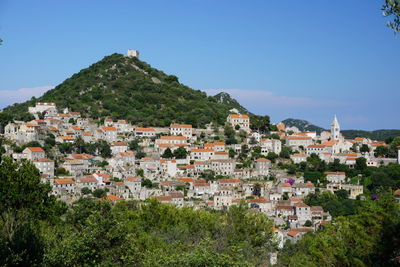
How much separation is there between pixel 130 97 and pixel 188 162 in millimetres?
29589

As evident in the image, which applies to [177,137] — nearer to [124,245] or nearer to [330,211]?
[330,211]

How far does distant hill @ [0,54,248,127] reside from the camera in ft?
249

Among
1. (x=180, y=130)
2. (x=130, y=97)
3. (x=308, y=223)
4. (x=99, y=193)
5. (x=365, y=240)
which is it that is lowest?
(x=308, y=223)

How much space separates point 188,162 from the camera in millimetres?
60500

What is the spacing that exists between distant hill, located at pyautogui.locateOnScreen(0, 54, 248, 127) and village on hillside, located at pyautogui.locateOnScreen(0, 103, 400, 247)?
3284mm

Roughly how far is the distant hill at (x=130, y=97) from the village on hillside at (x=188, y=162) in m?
3.28

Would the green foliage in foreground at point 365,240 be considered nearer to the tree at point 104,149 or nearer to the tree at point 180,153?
the tree at point 180,153

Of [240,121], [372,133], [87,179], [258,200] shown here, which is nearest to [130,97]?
[240,121]

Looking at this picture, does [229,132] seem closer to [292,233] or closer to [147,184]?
[147,184]

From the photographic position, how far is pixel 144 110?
79.9 metres

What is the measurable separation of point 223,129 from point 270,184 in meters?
20.3

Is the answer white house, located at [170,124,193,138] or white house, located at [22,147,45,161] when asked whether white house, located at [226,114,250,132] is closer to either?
white house, located at [170,124,193,138]

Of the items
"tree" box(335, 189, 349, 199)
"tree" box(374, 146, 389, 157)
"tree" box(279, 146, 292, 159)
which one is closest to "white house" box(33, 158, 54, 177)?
"tree" box(279, 146, 292, 159)

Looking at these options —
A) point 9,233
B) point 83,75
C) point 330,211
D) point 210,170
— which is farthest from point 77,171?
point 83,75
